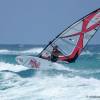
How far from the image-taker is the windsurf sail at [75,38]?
64.4 feet

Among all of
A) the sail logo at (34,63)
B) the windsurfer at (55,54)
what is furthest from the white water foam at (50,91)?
the windsurfer at (55,54)

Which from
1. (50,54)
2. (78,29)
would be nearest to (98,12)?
(78,29)

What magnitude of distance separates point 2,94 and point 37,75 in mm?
7909

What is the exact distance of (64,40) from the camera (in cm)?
2062

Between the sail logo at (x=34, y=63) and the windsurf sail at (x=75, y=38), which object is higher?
the windsurf sail at (x=75, y=38)

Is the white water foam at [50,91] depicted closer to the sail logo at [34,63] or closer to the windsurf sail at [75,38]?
the sail logo at [34,63]

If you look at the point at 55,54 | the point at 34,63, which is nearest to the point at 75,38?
the point at 55,54

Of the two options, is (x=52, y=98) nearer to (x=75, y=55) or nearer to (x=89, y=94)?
(x=89, y=94)

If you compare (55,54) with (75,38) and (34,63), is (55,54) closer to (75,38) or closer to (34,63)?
(75,38)

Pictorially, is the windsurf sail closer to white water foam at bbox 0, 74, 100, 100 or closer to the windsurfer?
the windsurfer

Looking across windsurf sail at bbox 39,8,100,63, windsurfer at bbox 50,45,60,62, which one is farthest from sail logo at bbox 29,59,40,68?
windsurfer at bbox 50,45,60,62

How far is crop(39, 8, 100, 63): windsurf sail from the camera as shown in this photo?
19642 millimetres

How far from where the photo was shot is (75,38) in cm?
2050

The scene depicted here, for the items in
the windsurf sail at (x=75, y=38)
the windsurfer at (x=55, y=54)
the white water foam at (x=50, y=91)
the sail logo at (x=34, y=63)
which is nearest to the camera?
the white water foam at (x=50, y=91)
